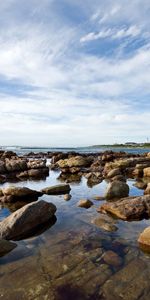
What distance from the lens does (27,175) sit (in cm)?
2856

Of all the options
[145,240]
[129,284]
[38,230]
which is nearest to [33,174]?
[38,230]

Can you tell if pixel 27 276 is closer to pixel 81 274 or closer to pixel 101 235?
pixel 81 274

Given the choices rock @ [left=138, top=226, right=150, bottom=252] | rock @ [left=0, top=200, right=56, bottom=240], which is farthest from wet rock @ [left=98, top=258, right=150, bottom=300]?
rock @ [left=0, top=200, right=56, bottom=240]

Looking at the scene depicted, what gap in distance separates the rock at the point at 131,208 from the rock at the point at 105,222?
1.63 feet

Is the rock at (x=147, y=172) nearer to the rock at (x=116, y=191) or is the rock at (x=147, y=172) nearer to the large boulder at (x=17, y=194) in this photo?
the rock at (x=116, y=191)

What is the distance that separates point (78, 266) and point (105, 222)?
145 inches

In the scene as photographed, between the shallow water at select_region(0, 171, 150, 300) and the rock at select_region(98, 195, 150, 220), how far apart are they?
760 mm

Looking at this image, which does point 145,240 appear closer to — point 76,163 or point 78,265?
point 78,265

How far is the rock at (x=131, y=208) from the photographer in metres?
11.3

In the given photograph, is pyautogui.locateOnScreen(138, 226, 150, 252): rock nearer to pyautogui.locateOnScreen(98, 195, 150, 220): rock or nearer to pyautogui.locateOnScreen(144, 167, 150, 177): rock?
pyautogui.locateOnScreen(98, 195, 150, 220): rock

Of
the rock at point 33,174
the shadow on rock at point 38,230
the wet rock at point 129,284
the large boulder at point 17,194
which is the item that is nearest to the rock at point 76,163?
the rock at point 33,174

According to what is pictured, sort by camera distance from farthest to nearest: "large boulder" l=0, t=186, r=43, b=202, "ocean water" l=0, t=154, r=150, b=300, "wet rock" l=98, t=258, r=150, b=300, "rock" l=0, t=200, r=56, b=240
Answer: "large boulder" l=0, t=186, r=43, b=202, "rock" l=0, t=200, r=56, b=240, "ocean water" l=0, t=154, r=150, b=300, "wet rock" l=98, t=258, r=150, b=300

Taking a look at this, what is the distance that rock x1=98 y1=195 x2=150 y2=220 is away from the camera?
1129cm

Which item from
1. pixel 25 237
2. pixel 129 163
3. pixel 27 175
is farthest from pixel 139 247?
pixel 129 163
